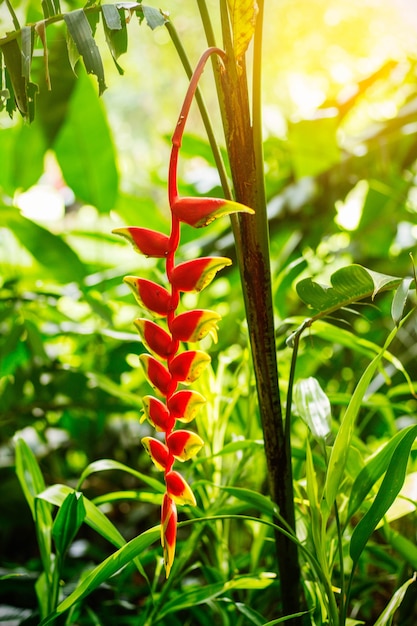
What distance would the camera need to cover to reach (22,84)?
372mm

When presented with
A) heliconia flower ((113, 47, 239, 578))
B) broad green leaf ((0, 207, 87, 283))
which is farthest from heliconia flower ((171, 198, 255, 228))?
broad green leaf ((0, 207, 87, 283))

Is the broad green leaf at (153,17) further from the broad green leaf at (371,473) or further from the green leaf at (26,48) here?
the broad green leaf at (371,473)

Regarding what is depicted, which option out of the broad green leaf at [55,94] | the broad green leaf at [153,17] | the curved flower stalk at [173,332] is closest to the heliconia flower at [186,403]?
the curved flower stalk at [173,332]

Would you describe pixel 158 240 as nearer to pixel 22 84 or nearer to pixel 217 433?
pixel 22 84

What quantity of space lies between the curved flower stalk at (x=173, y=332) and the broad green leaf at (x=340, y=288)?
4.7 inches

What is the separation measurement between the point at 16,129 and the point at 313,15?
1880 mm

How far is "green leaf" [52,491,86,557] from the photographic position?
0.45 m

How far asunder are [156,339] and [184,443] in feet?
0.19

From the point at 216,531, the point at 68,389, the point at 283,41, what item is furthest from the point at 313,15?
the point at 216,531

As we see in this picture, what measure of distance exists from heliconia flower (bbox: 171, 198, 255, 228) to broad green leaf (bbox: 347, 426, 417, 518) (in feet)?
0.69

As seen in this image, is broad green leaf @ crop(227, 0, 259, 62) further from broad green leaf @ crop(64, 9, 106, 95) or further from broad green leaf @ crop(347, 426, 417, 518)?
broad green leaf @ crop(347, 426, 417, 518)

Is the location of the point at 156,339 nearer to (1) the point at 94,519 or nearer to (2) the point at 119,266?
(1) the point at 94,519

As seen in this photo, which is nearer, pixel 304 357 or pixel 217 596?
pixel 217 596

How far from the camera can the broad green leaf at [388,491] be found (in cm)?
40
